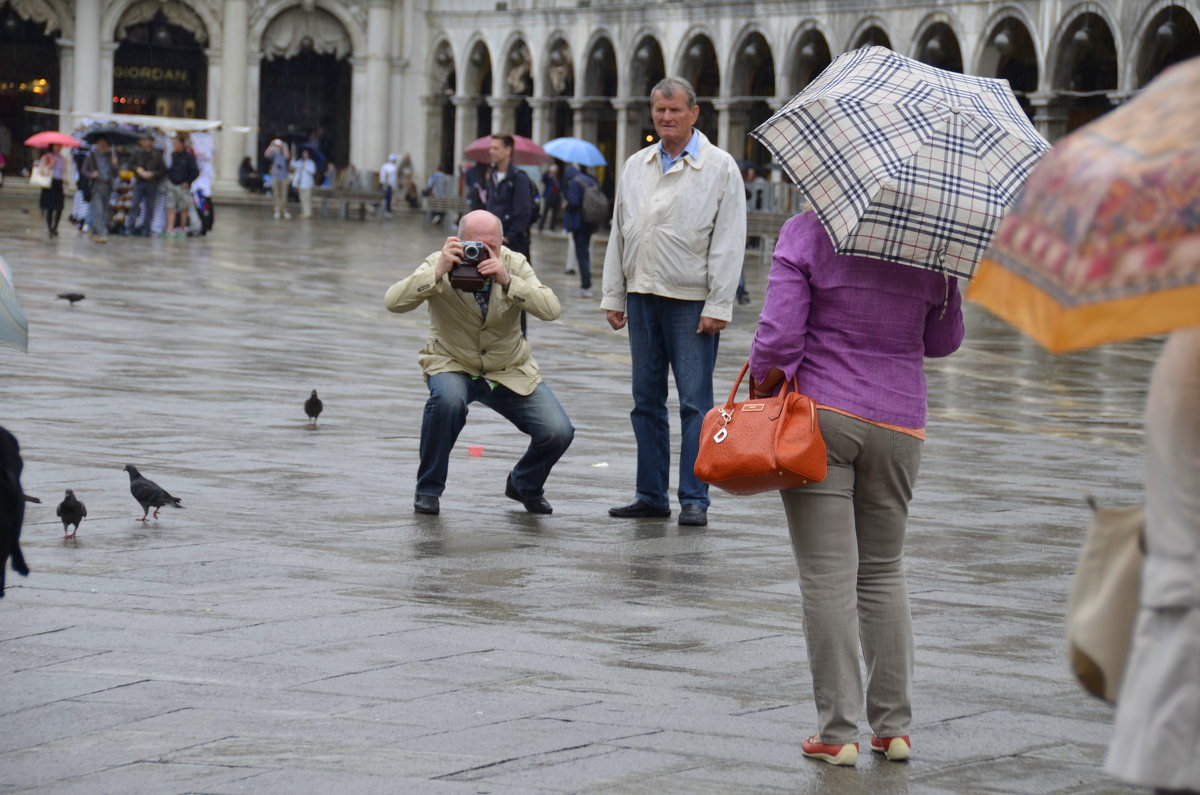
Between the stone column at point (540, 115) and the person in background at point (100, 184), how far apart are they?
1953 centimetres

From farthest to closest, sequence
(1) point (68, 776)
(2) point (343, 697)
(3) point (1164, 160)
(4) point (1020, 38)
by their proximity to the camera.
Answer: (4) point (1020, 38) → (2) point (343, 697) → (1) point (68, 776) → (3) point (1164, 160)

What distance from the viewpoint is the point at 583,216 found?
2342cm

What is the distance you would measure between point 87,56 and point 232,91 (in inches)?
138

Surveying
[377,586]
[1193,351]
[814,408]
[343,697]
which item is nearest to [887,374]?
[814,408]

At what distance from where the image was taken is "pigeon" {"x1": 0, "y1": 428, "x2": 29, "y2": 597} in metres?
3.77

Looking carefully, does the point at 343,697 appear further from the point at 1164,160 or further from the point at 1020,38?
the point at 1020,38

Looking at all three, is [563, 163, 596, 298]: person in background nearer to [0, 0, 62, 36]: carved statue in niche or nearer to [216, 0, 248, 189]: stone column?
[216, 0, 248, 189]: stone column

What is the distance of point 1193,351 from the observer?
2.68m

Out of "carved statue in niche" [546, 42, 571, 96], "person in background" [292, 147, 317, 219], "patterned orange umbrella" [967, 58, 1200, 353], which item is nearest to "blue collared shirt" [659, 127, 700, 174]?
"patterned orange umbrella" [967, 58, 1200, 353]


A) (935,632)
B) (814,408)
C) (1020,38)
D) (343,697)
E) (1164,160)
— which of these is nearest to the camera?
(1164,160)

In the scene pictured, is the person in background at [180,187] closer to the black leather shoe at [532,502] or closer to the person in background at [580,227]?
the person in background at [580,227]

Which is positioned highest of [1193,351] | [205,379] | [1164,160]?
[1164,160]

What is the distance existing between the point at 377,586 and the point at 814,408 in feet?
7.38

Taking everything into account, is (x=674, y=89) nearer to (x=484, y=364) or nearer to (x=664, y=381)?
(x=664, y=381)
